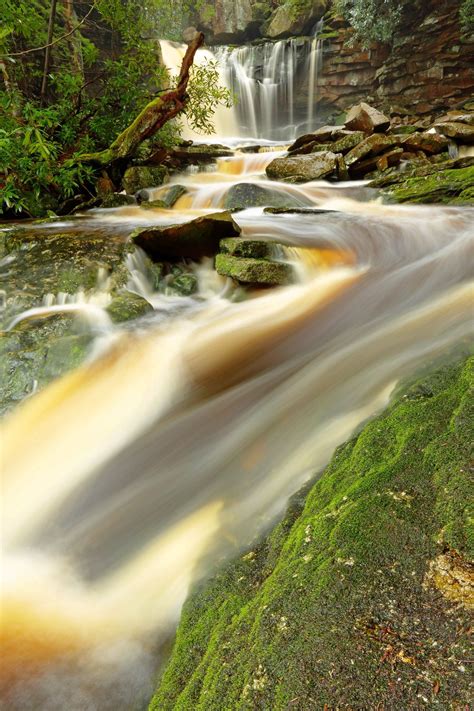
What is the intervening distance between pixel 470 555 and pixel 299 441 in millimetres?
1265

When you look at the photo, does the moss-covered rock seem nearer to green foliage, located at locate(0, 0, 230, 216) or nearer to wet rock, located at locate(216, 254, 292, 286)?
wet rock, located at locate(216, 254, 292, 286)

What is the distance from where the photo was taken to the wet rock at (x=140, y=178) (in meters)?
9.36

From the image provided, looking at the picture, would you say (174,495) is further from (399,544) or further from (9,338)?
(9,338)

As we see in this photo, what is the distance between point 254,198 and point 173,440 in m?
6.72

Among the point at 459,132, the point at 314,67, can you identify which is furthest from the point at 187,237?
the point at 314,67

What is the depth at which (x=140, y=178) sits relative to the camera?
948 cm

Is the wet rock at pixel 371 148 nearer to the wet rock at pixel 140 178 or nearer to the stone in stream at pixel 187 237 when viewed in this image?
the wet rock at pixel 140 178

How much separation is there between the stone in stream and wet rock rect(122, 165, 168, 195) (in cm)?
493

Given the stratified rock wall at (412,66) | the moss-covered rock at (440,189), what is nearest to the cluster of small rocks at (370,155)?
the moss-covered rock at (440,189)

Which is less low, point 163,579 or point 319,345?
point 319,345

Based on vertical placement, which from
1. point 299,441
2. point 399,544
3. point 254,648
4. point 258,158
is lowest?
point 299,441

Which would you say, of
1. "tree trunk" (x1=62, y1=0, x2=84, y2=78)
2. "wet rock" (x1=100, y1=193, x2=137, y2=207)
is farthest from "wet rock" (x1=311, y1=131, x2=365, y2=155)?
"tree trunk" (x1=62, y1=0, x2=84, y2=78)

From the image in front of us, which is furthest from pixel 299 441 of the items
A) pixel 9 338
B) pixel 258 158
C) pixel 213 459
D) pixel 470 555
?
pixel 258 158

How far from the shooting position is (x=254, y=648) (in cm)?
111
